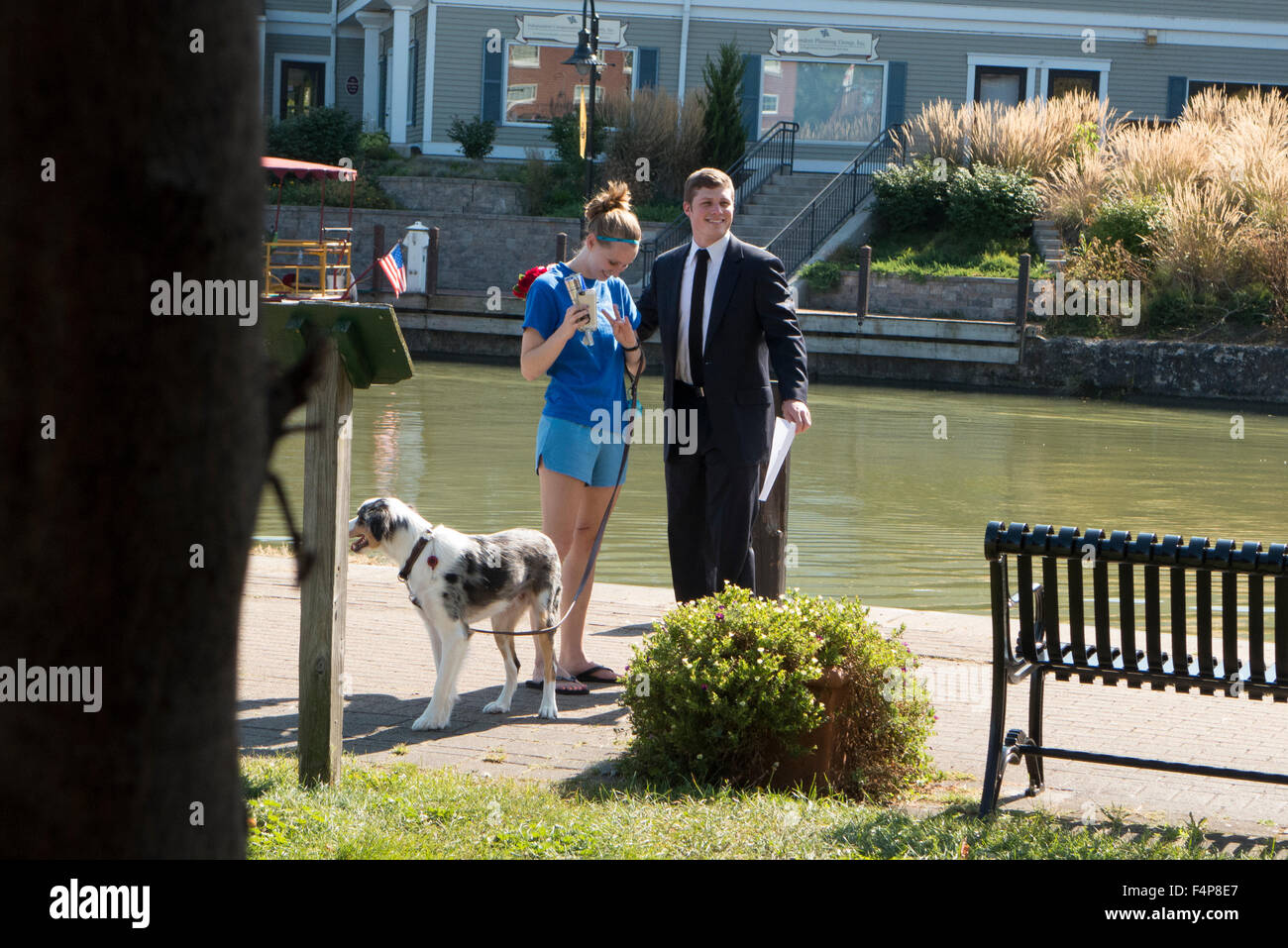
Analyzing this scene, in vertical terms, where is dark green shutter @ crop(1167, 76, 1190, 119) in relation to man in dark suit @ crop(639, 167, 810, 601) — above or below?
above

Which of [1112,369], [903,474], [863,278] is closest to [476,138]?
[863,278]

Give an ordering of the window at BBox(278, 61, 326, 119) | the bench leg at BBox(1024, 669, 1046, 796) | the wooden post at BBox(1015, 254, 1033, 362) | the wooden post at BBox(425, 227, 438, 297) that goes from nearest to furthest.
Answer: the bench leg at BBox(1024, 669, 1046, 796), the wooden post at BBox(1015, 254, 1033, 362), the wooden post at BBox(425, 227, 438, 297), the window at BBox(278, 61, 326, 119)

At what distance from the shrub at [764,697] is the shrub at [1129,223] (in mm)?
22966

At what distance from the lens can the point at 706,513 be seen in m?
6.36

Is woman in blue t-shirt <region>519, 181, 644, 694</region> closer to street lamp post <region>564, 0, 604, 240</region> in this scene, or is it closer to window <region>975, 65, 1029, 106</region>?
street lamp post <region>564, 0, 604, 240</region>

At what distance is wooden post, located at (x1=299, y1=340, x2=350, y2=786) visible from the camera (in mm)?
4688

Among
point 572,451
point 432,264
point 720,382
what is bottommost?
point 572,451

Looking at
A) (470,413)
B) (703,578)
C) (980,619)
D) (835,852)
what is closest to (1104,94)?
(470,413)

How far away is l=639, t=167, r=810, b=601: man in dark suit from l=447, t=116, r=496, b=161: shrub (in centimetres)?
2910

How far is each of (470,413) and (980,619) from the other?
1268 cm

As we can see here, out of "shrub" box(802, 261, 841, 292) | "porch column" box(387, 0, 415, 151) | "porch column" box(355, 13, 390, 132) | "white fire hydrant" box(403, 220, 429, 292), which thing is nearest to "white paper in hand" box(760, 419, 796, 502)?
"shrub" box(802, 261, 841, 292)

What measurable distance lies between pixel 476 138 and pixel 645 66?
4457mm

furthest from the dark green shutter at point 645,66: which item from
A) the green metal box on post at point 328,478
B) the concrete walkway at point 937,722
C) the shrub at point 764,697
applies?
the green metal box on post at point 328,478

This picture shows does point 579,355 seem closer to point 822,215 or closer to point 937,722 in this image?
point 937,722
